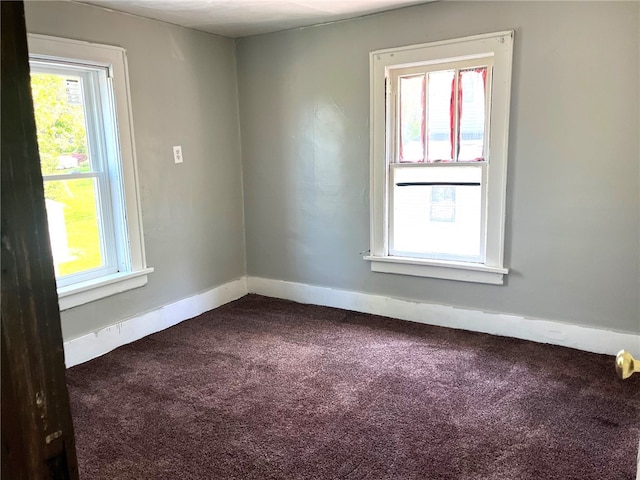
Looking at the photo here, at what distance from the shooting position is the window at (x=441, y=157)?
311cm

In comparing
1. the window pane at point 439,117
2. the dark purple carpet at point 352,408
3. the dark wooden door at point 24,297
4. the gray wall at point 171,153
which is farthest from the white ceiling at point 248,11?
the dark wooden door at point 24,297

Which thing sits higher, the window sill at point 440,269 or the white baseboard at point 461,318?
the window sill at point 440,269

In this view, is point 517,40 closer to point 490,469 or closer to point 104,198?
point 490,469

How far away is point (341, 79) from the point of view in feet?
11.8

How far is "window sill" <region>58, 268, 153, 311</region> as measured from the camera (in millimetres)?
2959

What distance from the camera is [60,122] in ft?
9.66

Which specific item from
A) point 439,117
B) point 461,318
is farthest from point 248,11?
point 461,318

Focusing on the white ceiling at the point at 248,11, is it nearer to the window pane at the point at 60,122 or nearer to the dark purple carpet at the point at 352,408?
the window pane at the point at 60,122

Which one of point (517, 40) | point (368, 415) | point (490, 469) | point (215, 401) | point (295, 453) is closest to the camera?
point (490, 469)

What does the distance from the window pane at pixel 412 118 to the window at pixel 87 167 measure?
1.86 m

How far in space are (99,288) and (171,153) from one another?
1084mm

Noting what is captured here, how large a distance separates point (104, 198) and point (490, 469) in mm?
2746

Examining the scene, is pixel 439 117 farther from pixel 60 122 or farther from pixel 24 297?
pixel 24 297

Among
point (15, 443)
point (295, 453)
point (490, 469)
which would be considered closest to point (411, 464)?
point (490, 469)
